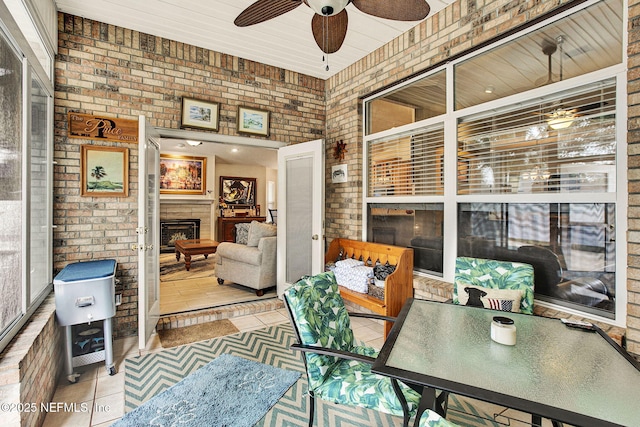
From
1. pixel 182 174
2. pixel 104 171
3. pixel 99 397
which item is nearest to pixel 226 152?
pixel 182 174

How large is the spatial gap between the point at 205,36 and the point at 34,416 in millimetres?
3362

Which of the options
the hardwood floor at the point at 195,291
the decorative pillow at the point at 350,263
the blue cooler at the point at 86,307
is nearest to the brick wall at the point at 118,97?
the blue cooler at the point at 86,307

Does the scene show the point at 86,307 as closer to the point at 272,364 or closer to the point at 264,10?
the point at 272,364

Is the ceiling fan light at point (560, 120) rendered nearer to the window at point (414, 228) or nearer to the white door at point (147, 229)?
the window at point (414, 228)

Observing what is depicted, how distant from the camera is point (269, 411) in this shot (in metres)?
1.99

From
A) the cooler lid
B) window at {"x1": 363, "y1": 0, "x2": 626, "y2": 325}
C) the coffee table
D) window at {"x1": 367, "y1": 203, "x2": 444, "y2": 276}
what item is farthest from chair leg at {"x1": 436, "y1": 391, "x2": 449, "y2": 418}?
the coffee table

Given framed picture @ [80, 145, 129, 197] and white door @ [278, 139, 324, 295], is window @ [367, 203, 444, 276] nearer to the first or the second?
white door @ [278, 139, 324, 295]

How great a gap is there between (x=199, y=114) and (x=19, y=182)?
6.45ft

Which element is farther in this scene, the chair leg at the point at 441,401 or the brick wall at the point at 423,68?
the brick wall at the point at 423,68

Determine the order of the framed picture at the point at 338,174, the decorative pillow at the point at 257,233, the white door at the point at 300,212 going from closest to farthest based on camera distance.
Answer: the white door at the point at 300,212, the framed picture at the point at 338,174, the decorative pillow at the point at 257,233

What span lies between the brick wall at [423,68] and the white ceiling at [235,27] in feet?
0.52

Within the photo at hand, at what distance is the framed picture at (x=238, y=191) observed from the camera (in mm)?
8977

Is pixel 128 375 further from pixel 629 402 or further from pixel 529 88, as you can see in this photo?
pixel 529 88

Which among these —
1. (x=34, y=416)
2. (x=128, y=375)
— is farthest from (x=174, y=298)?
(x=34, y=416)
